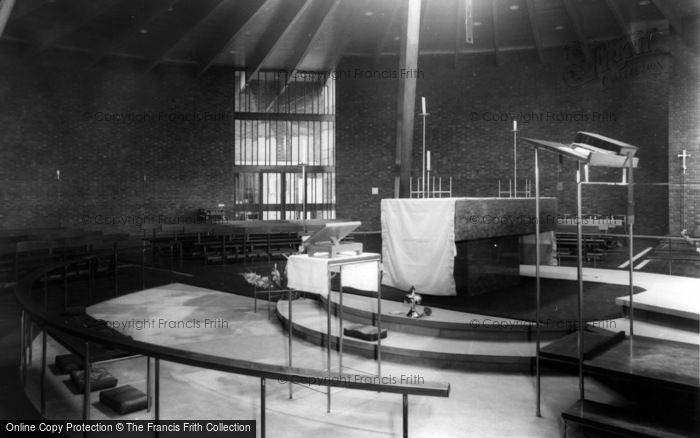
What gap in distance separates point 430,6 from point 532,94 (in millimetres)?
3917

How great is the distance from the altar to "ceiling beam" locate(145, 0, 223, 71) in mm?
7464

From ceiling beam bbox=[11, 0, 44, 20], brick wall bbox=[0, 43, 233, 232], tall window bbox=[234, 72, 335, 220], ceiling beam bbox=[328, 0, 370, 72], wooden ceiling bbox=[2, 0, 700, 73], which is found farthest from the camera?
tall window bbox=[234, 72, 335, 220]

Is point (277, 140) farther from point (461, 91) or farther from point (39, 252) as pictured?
point (39, 252)

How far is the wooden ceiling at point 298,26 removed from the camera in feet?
36.0

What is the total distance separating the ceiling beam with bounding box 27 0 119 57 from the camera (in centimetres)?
1055

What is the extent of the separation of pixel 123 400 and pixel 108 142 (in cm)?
1206

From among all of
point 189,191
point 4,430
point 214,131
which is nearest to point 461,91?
point 214,131

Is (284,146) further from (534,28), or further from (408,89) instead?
(408,89)

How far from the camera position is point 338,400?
363 cm

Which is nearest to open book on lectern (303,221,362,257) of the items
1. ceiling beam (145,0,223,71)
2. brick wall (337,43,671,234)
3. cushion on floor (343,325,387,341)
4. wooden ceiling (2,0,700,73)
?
cushion on floor (343,325,387,341)

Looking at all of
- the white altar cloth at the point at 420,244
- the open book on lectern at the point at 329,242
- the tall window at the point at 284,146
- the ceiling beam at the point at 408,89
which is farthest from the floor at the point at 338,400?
the tall window at the point at 284,146

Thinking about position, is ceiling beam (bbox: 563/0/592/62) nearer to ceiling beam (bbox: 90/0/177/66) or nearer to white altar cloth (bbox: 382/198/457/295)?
white altar cloth (bbox: 382/198/457/295)

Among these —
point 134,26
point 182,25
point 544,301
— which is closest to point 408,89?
point 544,301

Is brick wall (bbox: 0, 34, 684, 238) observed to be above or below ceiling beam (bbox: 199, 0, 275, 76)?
below
